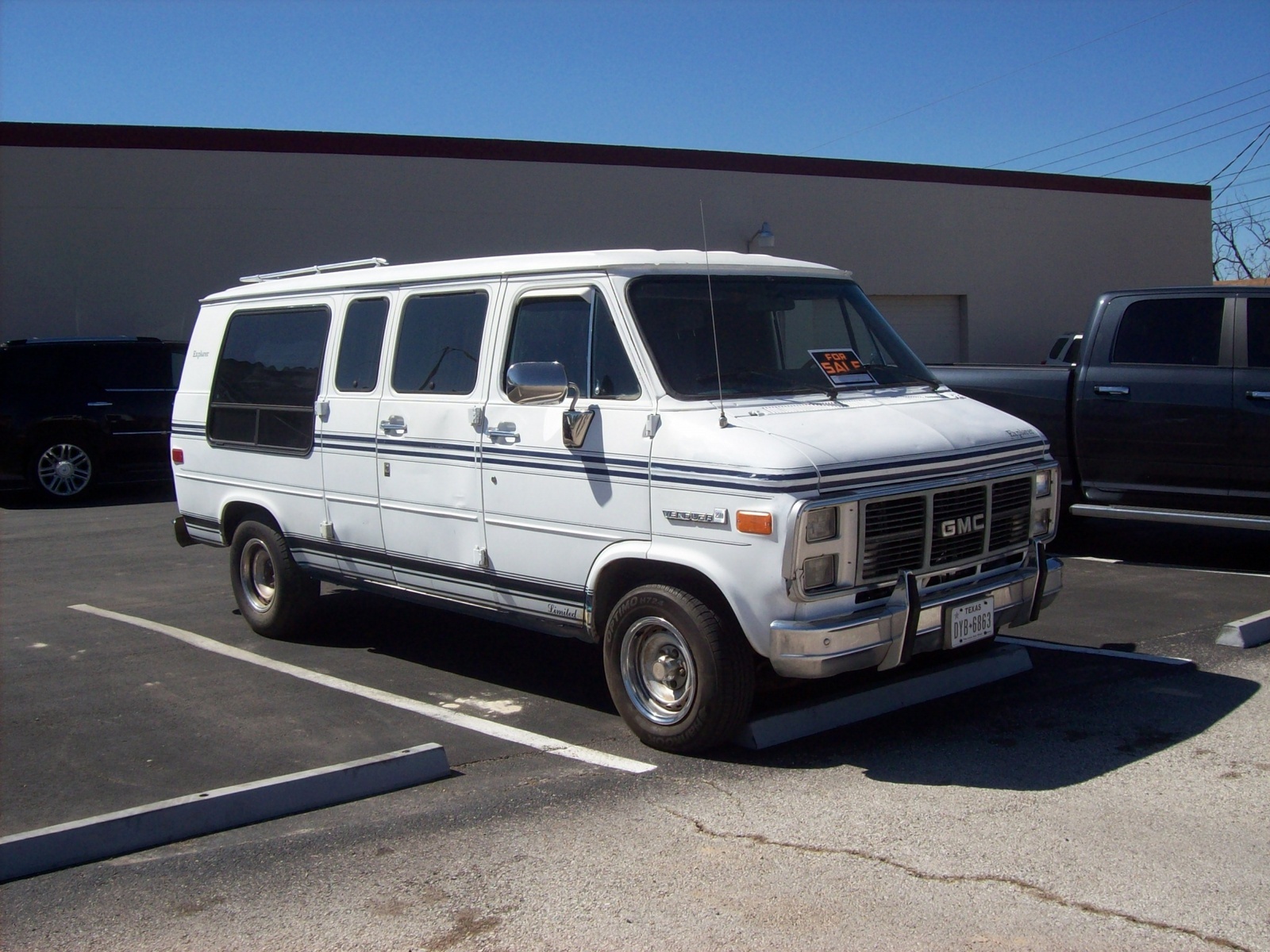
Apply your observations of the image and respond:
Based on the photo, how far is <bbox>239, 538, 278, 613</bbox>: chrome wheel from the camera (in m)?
7.77

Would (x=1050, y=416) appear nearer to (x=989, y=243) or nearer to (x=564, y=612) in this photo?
(x=564, y=612)

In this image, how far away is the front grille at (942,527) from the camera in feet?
16.3

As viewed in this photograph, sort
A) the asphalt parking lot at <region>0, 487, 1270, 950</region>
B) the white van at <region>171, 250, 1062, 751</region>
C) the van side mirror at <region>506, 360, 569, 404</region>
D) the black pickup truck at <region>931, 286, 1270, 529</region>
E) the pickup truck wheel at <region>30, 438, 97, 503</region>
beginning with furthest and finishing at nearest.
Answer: the pickup truck wheel at <region>30, 438, 97, 503</region>
the black pickup truck at <region>931, 286, 1270, 529</region>
the van side mirror at <region>506, 360, 569, 404</region>
the white van at <region>171, 250, 1062, 751</region>
the asphalt parking lot at <region>0, 487, 1270, 950</region>

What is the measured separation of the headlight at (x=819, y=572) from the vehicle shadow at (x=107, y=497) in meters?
11.3

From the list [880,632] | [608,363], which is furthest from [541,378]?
[880,632]

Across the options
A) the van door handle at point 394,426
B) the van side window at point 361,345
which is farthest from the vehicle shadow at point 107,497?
the van door handle at point 394,426

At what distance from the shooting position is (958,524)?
17.4 feet

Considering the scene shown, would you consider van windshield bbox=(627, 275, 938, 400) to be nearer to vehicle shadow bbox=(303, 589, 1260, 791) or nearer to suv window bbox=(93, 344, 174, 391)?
vehicle shadow bbox=(303, 589, 1260, 791)

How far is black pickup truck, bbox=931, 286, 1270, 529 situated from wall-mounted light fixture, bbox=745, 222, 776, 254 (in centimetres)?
1191

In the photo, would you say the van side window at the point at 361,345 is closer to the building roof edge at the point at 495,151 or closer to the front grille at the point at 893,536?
the front grille at the point at 893,536

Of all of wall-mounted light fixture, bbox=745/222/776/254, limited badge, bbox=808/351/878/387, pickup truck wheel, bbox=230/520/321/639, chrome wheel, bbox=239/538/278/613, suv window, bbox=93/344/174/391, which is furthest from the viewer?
wall-mounted light fixture, bbox=745/222/776/254

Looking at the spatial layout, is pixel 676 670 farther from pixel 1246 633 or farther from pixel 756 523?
pixel 1246 633

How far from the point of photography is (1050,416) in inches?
372

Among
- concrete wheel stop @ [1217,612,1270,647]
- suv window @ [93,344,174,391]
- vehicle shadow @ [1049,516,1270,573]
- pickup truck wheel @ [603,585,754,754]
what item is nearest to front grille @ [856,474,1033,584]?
pickup truck wheel @ [603,585,754,754]
